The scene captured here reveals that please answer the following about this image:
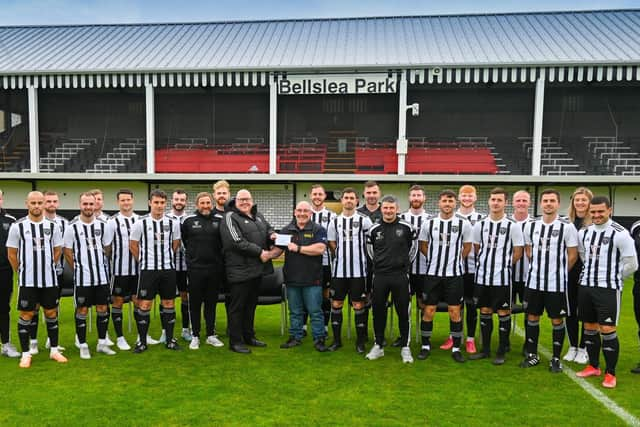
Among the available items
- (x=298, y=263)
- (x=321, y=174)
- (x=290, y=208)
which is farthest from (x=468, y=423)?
(x=290, y=208)

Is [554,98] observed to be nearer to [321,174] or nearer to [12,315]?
[321,174]

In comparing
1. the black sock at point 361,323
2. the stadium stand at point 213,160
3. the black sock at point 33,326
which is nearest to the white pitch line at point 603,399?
the black sock at point 361,323

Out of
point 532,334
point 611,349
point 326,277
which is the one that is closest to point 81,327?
point 326,277

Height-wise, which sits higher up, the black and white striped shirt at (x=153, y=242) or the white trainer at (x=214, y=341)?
the black and white striped shirt at (x=153, y=242)

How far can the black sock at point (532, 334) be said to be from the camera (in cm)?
472

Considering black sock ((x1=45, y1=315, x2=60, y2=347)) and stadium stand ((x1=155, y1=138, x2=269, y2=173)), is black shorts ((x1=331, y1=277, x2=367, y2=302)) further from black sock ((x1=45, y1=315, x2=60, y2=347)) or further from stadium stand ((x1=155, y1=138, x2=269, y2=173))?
stadium stand ((x1=155, y1=138, x2=269, y2=173))

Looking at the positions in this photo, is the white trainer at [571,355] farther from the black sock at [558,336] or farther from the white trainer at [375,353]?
the white trainer at [375,353]

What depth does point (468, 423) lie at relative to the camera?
141 inches

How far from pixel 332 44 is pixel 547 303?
12847 mm

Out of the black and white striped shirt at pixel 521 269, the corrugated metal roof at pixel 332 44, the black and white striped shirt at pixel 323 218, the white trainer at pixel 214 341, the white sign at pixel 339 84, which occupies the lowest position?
the white trainer at pixel 214 341

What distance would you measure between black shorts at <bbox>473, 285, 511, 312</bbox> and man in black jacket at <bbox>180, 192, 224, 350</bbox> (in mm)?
2786

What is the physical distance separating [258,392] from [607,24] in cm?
1774

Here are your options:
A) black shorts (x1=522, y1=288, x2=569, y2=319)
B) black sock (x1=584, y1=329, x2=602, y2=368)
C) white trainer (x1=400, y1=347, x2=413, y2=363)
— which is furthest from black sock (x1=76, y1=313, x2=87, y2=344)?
black sock (x1=584, y1=329, x2=602, y2=368)

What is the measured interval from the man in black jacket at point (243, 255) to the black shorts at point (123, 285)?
109cm
